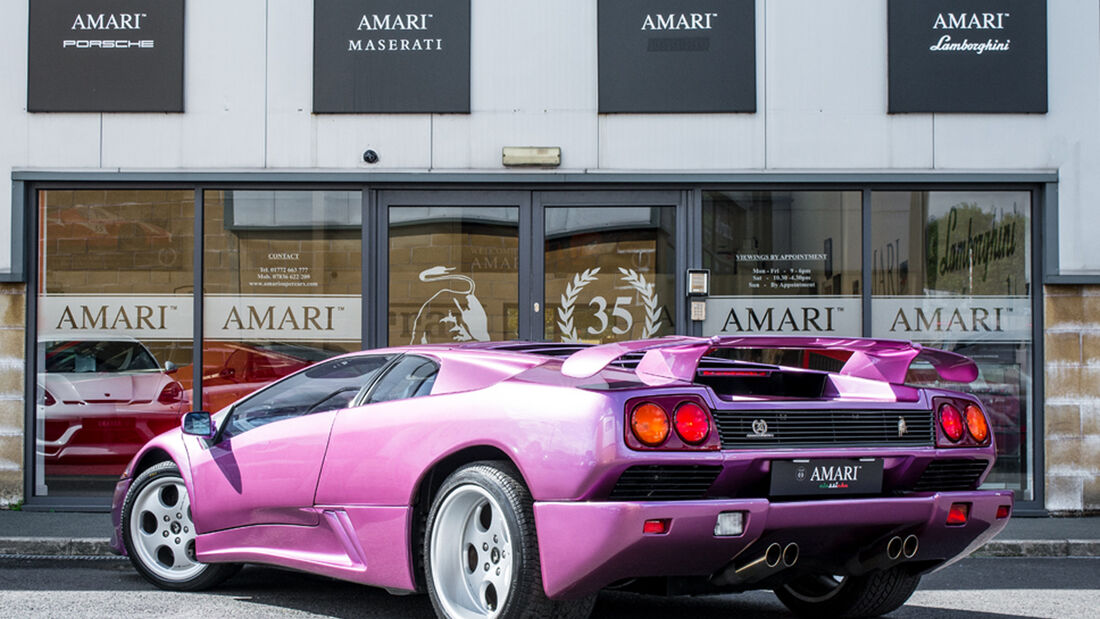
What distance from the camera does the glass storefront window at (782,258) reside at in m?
10.3

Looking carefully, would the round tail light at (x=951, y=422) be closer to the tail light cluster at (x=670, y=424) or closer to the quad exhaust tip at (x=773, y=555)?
the quad exhaust tip at (x=773, y=555)

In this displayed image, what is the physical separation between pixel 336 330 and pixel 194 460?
438cm

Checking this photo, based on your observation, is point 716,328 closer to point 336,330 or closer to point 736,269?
point 736,269

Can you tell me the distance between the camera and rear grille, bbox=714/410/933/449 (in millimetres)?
4277

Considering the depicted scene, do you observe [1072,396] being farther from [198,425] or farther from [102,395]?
[102,395]

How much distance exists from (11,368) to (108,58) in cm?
274

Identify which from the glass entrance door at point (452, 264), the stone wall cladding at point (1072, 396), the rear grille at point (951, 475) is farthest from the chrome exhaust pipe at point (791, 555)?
the stone wall cladding at point (1072, 396)

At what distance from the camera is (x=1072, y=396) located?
10.1m

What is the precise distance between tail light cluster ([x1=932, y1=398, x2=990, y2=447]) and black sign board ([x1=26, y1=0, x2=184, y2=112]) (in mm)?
7467

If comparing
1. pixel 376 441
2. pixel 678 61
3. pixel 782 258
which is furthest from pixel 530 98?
pixel 376 441

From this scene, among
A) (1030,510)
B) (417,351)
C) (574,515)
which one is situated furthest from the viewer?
(1030,510)

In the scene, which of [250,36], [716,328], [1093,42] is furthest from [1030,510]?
[250,36]

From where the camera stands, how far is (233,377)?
1035 cm

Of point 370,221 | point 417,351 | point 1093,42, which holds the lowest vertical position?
point 417,351
